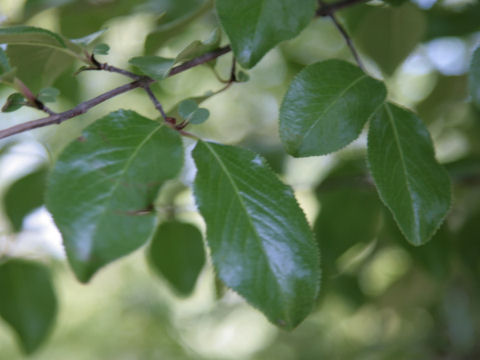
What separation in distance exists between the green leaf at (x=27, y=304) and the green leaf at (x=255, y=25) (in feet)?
1.53

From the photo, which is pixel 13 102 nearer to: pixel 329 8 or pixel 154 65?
pixel 154 65

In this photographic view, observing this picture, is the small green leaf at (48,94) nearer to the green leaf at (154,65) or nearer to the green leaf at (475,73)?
the green leaf at (154,65)

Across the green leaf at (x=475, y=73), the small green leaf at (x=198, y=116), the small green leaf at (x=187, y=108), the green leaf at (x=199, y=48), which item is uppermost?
the green leaf at (x=199, y=48)

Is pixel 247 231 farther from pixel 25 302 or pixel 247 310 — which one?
pixel 247 310

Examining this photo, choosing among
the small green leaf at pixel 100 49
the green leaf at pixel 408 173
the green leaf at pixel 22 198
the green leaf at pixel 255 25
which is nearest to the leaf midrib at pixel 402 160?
the green leaf at pixel 408 173

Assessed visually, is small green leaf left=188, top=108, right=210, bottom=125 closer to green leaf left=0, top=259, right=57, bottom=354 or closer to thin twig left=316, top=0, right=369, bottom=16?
thin twig left=316, top=0, right=369, bottom=16

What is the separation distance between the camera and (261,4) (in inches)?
15.4

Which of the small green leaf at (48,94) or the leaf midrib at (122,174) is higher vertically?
the small green leaf at (48,94)

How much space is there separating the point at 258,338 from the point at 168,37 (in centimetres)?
136

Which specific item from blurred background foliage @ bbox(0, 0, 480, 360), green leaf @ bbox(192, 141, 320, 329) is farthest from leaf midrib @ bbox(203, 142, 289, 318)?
blurred background foliage @ bbox(0, 0, 480, 360)

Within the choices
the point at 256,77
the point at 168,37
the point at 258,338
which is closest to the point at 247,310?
the point at 258,338

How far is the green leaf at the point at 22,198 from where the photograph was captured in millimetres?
736

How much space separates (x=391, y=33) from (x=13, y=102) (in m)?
0.50

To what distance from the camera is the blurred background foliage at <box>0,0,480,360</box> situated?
727mm
